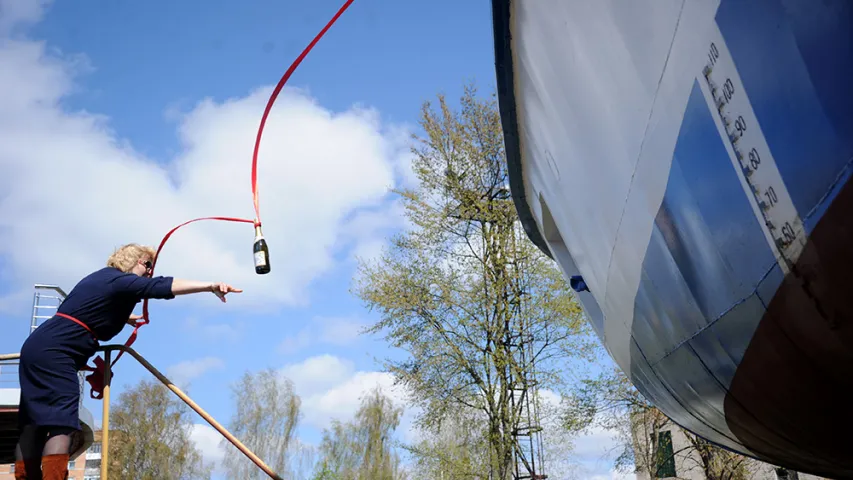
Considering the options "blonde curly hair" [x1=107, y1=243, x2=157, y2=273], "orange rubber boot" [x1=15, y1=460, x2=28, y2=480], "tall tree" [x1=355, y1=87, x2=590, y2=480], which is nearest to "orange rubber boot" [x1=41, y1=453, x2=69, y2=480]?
"orange rubber boot" [x1=15, y1=460, x2=28, y2=480]

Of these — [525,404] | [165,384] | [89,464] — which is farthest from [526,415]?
[89,464]

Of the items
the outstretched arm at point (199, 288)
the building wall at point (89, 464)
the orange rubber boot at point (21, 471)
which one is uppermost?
the building wall at point (89, 464)

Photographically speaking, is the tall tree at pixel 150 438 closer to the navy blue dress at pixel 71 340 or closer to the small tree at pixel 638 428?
the small tree at pixel 638 428

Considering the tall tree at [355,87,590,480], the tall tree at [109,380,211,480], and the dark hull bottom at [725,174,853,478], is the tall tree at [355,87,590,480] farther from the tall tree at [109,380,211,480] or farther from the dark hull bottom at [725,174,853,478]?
the tall tree at [109,380,211,480]

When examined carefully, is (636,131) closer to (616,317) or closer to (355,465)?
(616,317)

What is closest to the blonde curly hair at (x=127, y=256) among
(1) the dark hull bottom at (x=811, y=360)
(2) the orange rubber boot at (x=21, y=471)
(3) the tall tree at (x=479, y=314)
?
(2) the orange rubber boot at (x=21, y=471)

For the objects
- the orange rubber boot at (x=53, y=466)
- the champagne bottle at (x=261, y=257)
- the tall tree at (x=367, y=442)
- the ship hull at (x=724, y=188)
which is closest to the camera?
the ship hull at (x=724, y=188)

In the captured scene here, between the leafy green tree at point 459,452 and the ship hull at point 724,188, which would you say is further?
the leafy green tree at point 459,452

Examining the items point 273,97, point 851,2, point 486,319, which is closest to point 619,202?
point 851,2

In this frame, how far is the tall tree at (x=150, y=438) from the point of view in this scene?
3356 cm

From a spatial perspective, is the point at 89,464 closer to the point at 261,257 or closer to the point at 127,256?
the point at 127,256

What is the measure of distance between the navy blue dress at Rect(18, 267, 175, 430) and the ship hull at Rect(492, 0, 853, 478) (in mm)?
2052

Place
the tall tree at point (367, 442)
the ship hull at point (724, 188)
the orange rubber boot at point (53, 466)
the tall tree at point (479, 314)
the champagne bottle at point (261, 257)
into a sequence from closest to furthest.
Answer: the ship hull at point (724, 188) < the orange rubber boot at point (53, 466) < the champagne bottle at point (261, 257) < the tall tree at point (479, 314) < the tall tree at point (367, 442)

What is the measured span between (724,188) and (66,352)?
114 inches
